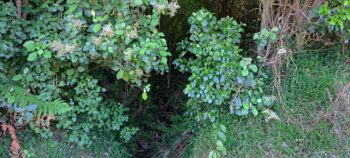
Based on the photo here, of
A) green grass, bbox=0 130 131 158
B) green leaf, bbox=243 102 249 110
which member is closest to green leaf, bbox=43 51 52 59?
green grass, bbox=0 130 131 158

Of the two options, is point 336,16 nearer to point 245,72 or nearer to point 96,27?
point 245,72

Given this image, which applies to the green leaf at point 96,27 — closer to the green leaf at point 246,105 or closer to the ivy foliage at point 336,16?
the green leaf at point 246,105

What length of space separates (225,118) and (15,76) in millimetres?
2047

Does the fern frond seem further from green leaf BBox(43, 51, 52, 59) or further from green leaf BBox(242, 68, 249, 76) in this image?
green leaf BBox(242, 68, 249, 76)

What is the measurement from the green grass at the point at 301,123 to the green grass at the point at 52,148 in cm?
113

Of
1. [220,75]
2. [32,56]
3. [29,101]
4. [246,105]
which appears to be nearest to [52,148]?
[29,101]

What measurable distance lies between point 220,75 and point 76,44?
1356 mm

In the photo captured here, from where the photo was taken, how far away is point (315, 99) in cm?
354

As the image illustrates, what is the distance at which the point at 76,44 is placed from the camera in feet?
10.5

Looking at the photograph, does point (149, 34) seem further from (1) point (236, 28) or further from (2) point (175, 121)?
(2) point (175, 121)

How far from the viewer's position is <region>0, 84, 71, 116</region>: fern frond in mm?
3275

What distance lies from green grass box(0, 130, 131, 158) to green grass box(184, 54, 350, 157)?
3.72 feet

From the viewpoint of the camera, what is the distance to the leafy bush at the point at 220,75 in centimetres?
341

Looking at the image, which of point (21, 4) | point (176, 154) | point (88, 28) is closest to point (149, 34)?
point (88, 28)
